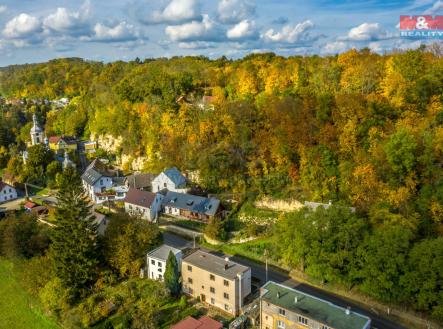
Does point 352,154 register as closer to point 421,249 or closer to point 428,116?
point 428,116

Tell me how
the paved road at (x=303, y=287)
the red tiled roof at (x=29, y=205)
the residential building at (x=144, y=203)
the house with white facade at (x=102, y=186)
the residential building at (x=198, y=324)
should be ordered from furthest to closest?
the house with white facade at (x=102, y=186) → the red tiled roof at (x=29, y=205) → the residential building at (x=144, y=203) → the paved road at (x=303, y=287) → the residential building at (x=198, y=324)

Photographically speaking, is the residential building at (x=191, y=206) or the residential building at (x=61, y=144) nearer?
the residential building at (x=191, y=206)

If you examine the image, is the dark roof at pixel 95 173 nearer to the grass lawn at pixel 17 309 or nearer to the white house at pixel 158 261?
the grass lawn at pixel 17 309

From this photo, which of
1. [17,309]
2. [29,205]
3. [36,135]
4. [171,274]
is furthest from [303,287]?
[36,135]

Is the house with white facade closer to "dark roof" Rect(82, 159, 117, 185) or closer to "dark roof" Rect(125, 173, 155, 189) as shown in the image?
"dark roof" Rect(82, 159, 117, 185)

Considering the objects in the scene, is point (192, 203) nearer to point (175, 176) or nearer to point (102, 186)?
point (175, 176)

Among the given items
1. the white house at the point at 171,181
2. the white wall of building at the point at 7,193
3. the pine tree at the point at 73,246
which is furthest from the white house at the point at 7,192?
the pine tree at the point at 73,246
